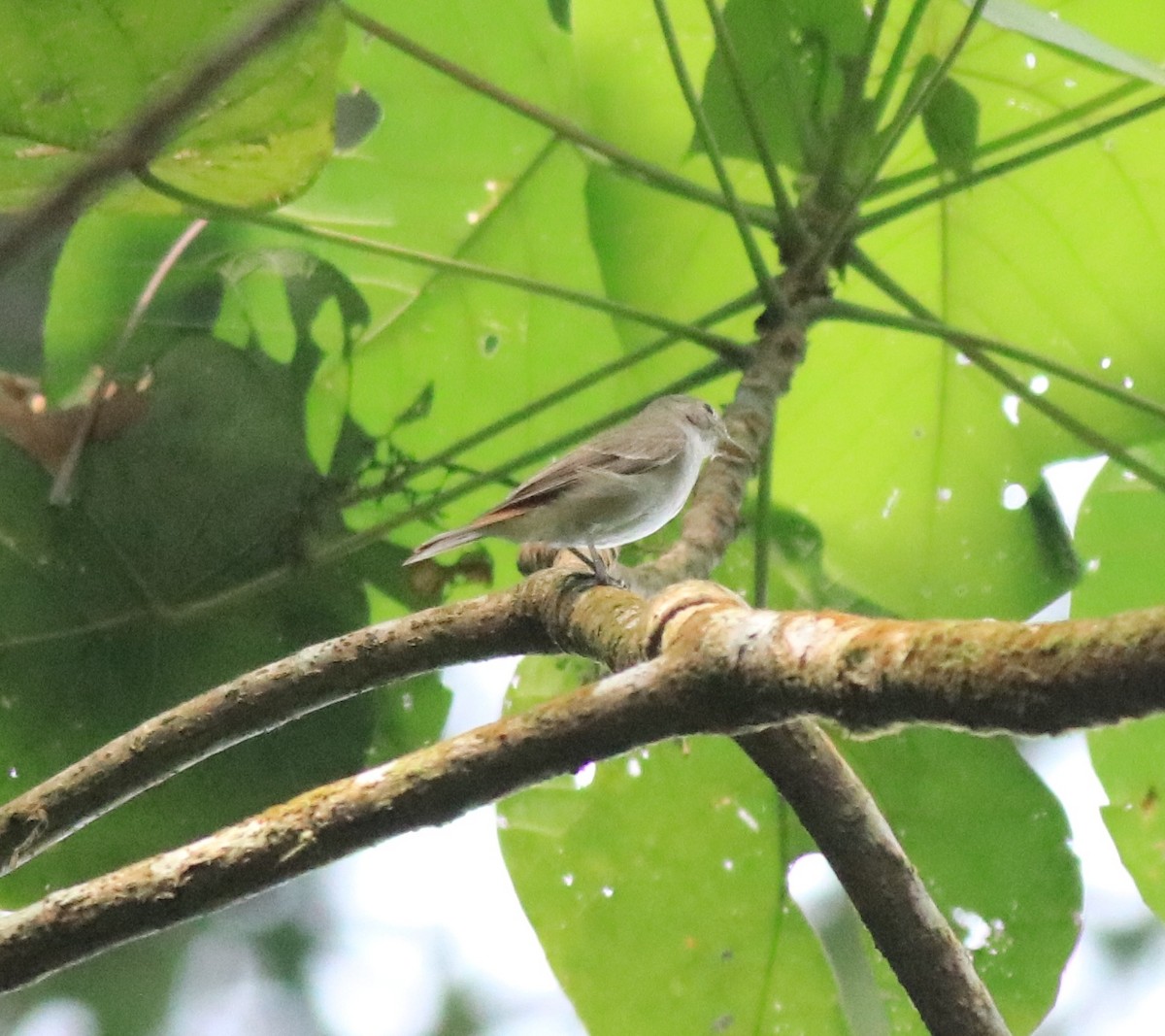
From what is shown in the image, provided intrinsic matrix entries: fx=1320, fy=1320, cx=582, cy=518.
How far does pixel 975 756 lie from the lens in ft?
5.78

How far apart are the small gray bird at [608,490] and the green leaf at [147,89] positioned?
0.47 metres

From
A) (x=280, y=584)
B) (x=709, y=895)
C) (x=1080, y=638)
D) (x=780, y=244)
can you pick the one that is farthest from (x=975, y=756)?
(x=1080, y=638)

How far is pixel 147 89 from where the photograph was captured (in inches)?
54.9

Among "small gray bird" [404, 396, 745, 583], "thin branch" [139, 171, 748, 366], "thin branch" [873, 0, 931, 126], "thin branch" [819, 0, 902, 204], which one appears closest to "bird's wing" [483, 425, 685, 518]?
"small gray bird" [404, 396, 745, 583]

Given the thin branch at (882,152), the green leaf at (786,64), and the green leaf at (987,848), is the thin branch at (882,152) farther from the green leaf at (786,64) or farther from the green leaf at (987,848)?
the green leaf at (987,848)

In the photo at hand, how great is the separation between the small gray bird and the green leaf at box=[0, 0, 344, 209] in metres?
0.47

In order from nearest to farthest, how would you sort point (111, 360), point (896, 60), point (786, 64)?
point (896, 60), point (786, 64), point (111, 360)

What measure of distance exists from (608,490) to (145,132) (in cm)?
134

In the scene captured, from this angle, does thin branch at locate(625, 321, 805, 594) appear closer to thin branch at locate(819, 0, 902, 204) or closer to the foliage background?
the foliage background

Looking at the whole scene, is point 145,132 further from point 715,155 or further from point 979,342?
point 979,342

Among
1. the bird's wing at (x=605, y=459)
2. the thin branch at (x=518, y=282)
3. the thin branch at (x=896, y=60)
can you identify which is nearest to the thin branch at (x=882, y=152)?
the thin branch at (x=896, y=60)

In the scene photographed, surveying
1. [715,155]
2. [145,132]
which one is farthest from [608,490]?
[145,132]

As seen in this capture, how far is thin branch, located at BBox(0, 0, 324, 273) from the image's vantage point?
1.06 ft

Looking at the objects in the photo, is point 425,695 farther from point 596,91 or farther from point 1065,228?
point 1065,228
